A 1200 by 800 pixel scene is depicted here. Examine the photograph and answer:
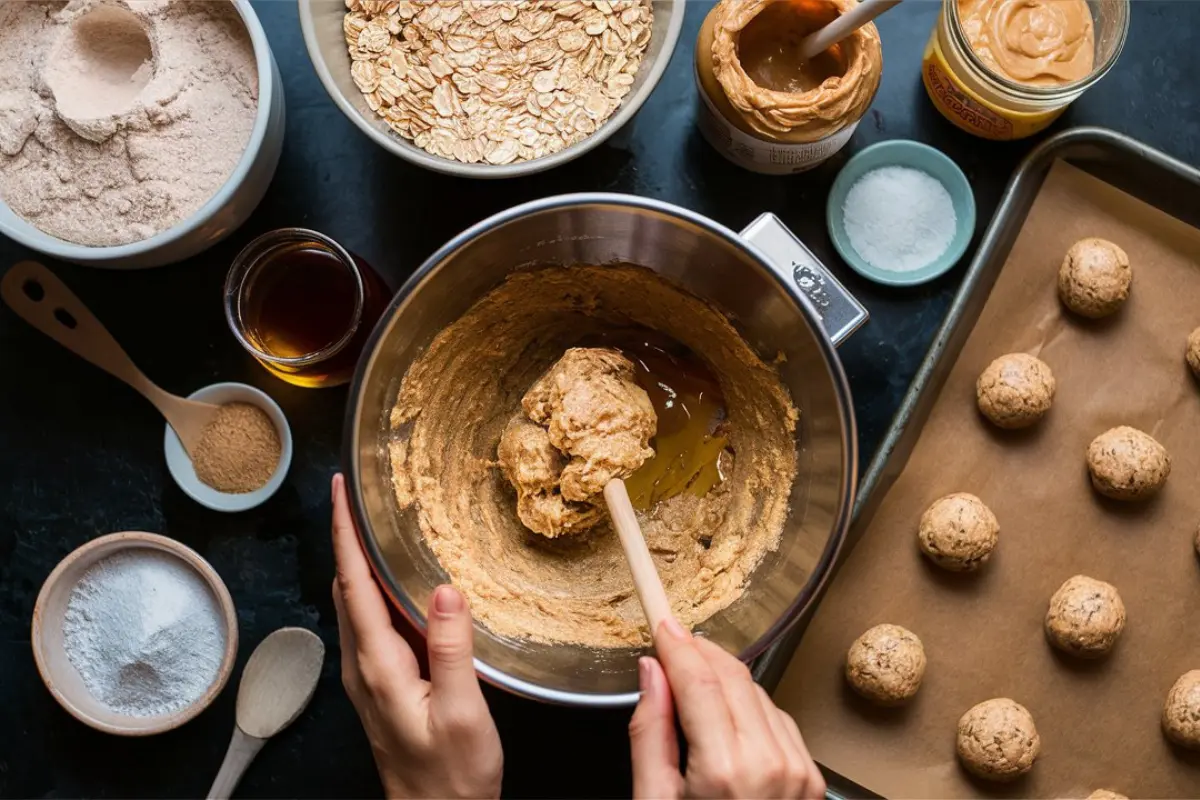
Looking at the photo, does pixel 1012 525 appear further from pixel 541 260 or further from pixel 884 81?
pixel 541 260

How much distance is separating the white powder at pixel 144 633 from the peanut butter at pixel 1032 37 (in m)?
1.60

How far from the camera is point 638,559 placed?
134 centimetres

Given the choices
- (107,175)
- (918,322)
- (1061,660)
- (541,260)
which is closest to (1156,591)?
(1061,660)

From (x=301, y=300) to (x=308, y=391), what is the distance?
0.17 metres

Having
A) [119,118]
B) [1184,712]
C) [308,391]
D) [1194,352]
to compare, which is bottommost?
[1184,712]

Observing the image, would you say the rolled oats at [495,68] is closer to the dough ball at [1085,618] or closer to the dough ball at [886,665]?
the dough ball at [886,665]

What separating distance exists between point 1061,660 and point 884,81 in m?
1.06

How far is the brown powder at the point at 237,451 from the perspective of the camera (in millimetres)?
1676

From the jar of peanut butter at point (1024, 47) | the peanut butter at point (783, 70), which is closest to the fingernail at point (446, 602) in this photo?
the peanut butter at point (783, 70)

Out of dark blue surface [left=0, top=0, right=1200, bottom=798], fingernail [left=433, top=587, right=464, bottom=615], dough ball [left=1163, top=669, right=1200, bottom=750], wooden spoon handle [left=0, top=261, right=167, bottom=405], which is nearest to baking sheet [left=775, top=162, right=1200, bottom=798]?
dough ball [left=1163, top=669, right=1200, bottom=750]

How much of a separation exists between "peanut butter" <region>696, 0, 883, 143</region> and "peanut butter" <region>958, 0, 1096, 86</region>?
0.23 metres

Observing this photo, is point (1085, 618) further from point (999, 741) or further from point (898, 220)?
point (898, 220)

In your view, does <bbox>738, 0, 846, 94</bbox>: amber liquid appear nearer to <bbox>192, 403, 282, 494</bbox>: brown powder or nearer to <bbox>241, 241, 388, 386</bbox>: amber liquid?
<bbox>241, 241, 388, 386</bbox>: amber liquid

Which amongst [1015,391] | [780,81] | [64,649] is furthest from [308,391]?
[1015,391]
